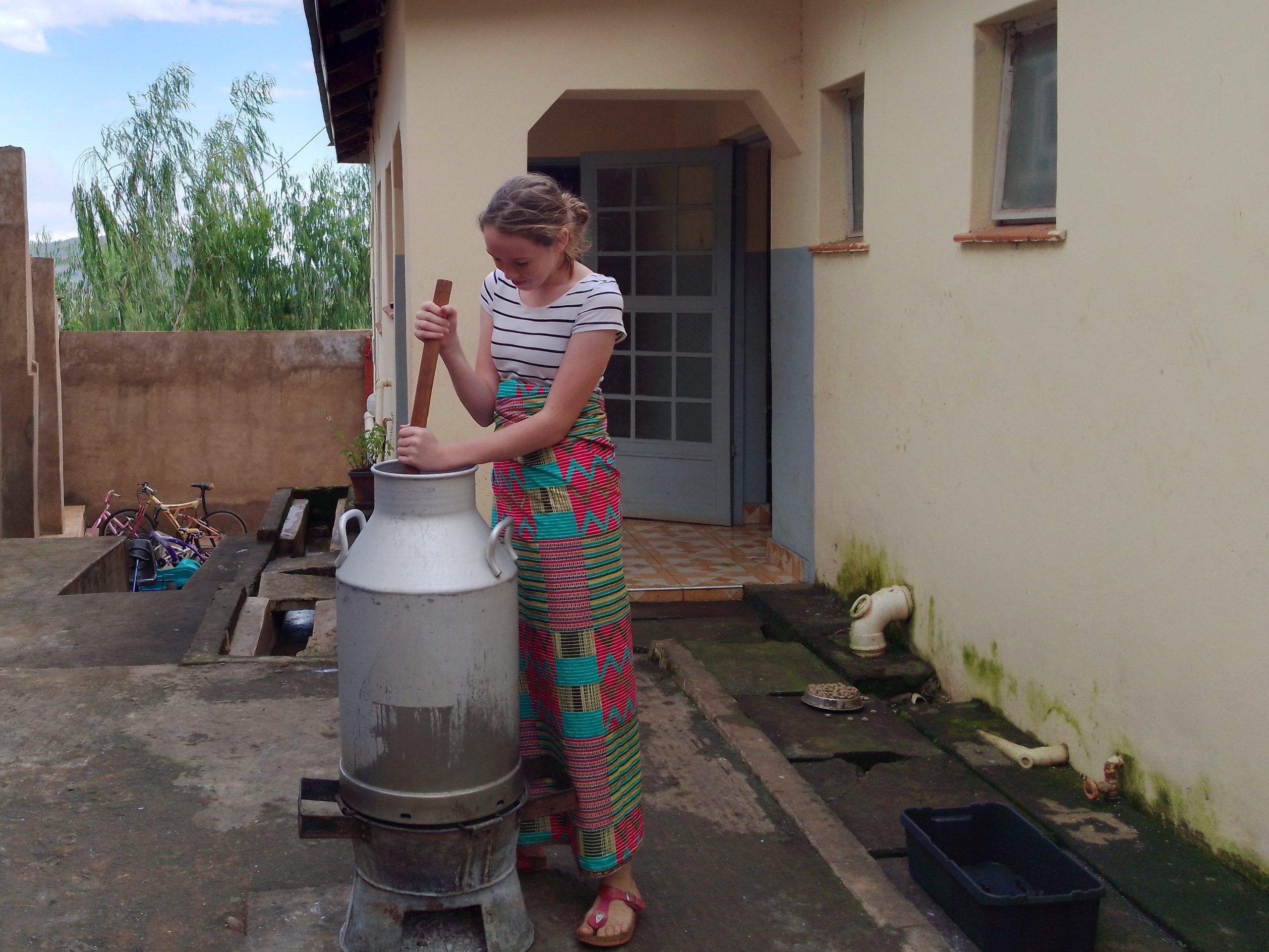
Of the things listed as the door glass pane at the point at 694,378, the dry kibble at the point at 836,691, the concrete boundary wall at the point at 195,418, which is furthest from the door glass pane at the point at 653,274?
the concrete boundary wall at the point at 195,418

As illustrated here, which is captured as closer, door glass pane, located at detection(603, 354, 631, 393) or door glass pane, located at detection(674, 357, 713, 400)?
door glass pane, located at detection(674, 357, 713, 400)

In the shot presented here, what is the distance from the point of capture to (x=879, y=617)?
559 centimetres

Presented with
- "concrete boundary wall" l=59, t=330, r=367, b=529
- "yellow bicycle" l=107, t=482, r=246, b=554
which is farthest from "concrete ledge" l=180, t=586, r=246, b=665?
"concrete boundary wall" l=59, t=330, r=367, b=529

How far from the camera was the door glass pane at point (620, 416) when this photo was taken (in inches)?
344

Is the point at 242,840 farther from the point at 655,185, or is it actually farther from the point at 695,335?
the point at 655,185

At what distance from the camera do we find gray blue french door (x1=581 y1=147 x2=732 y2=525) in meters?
8.22

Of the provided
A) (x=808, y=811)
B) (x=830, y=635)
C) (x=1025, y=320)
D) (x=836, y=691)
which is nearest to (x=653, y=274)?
(x=830, y=635)

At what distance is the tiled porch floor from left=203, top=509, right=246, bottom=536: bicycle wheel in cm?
617

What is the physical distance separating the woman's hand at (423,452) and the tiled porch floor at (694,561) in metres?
3.57

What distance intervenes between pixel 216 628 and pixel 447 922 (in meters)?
3.42

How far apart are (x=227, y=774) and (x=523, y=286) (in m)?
2.12

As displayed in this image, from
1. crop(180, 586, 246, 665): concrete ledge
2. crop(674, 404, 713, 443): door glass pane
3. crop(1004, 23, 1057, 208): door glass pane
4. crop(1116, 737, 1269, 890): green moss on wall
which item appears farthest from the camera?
crop(674, 404, 713, 443): door glass pane

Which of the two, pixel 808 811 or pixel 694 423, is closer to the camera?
pixel 808 811

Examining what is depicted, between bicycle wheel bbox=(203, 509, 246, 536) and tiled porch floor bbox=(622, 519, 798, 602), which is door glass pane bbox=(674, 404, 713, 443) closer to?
tiled porch floor bbox=(622, 519, 798, 602)
